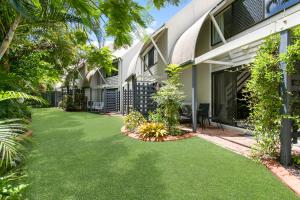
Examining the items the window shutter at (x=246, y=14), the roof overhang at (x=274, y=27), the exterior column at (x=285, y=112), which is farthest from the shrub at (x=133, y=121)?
the exterior column at (x=285, y=112)

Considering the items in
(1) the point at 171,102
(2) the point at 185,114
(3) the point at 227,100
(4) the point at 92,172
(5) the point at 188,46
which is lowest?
(4) the point at 92,172

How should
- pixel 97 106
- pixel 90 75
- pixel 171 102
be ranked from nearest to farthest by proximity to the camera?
pixel 171 102, pixel 97 106, pixel 90 75

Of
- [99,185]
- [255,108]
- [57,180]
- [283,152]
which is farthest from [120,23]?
[283,152]

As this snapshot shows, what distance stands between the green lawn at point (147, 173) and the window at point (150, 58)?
33.7 ft

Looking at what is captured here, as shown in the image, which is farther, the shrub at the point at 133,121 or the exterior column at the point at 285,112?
the shrub at the point at 133,121

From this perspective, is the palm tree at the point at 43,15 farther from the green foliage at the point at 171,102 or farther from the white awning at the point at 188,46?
the white awning at the point at 188,46

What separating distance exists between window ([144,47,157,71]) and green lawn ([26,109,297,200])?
10279 millimetres

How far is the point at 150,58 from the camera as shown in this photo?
17953mm

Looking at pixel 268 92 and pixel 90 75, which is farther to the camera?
pixel 90 75

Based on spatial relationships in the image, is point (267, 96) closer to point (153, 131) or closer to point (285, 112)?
point (285, 112)

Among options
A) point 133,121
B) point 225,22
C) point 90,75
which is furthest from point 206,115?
point 90,75

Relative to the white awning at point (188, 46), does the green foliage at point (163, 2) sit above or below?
below

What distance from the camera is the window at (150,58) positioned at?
661 inches

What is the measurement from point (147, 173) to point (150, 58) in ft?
45.9
